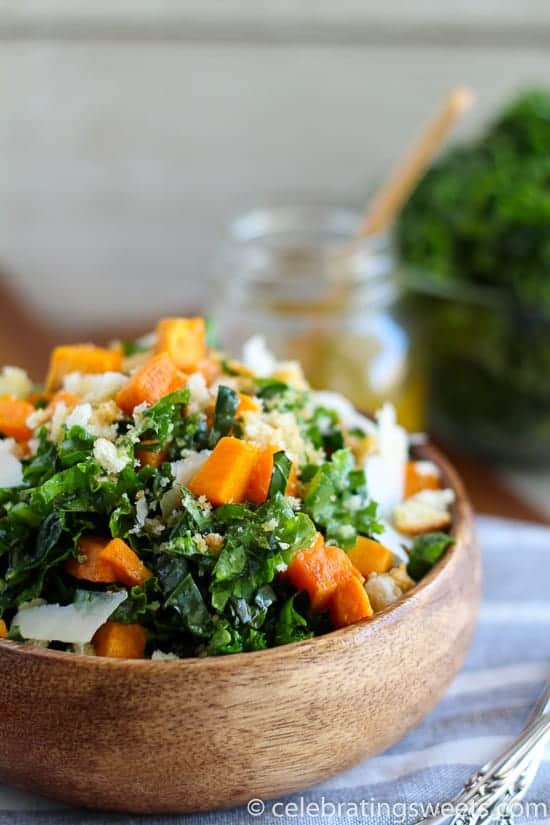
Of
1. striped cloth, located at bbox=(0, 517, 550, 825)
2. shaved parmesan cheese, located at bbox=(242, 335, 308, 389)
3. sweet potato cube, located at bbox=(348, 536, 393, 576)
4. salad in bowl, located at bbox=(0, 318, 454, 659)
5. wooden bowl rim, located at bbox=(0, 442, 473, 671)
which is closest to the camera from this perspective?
wooden bowl rim, located at bbox=(0, 442, 473, 671)

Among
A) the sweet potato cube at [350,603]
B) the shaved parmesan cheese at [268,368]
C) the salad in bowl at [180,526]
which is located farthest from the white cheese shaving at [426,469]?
the sweet potato cube at [350,603]

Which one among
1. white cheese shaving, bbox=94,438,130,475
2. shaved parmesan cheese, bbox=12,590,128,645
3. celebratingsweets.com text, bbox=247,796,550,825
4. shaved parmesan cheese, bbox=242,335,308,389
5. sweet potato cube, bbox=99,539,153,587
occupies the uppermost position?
shaved parmesan cheese, bbox=242,335,308,389

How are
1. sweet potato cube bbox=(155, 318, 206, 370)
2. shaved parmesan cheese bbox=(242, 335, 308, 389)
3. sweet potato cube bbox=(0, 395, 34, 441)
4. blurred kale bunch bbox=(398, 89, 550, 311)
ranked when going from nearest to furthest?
sweet potato cube bbox=(0, 395, 34, 441) → sweet potato cube bbox=(155, 318, 206, 370) → shaved parmesan cheese bbox=(242, 335, 308, 389) → blurred kale bunch bbox=(398, 89, 550, 311)

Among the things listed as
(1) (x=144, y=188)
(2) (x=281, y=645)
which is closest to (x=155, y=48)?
(1) (x=144, y=188)

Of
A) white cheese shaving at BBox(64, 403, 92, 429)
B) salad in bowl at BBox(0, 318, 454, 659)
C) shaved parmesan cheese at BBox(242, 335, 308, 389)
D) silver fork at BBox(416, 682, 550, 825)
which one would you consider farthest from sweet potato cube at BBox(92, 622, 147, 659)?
shaved parmesan cheese at BBox(242, 335, 308, 389)

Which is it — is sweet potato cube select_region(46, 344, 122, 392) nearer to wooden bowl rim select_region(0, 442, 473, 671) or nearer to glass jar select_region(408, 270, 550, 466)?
wooden bowl rim select_region(0, 442, 473, 671)

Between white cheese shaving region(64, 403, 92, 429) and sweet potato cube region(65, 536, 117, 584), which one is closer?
sweet potato cube region(65, 536, 117, 584)

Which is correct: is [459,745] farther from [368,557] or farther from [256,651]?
[256,651]
